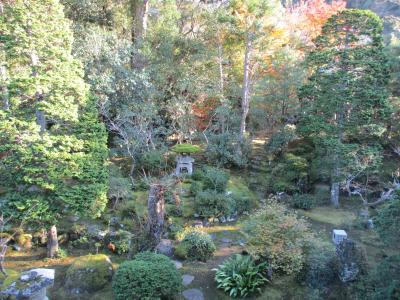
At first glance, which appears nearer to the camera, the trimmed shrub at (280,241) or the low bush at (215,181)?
the trimmed shrub at (280,241)

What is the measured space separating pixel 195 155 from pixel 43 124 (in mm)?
9812

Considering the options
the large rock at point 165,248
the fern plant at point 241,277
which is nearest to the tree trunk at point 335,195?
the fern plant at point 241,277

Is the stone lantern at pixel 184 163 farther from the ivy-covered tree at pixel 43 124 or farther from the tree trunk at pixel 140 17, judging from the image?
the tree trunk at pixel 140 17

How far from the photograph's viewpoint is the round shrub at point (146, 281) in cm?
726

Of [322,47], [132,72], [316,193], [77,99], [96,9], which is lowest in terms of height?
[316,193]

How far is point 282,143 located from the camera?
1747 centimetres

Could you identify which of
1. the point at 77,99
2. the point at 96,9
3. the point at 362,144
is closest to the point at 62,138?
the point at 77,99

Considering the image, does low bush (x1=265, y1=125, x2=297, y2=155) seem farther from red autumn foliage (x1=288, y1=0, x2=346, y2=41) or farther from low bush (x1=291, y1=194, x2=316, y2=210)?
red autumn foliage (x1=288, y1=0, x2=346, y2=41)

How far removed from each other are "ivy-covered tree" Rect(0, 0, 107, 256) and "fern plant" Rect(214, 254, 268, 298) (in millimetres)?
4044

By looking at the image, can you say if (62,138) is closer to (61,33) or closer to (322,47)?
(61,33)

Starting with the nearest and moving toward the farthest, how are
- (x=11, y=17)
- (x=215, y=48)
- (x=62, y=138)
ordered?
(x=11, y=17)
(x=62, y=138)
(x=215, y=48)

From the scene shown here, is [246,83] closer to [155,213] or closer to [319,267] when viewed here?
[155,213]

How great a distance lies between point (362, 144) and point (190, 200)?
8.03m

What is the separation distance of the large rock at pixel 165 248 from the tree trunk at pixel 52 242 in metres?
3.03
